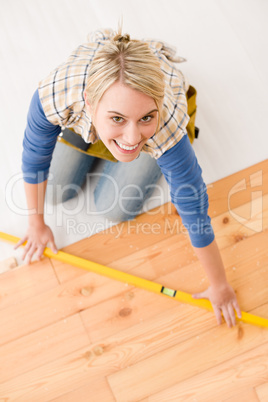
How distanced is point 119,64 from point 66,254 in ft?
2.03

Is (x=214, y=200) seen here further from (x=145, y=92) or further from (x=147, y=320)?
(x=145, y=92)

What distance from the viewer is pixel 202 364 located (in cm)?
99

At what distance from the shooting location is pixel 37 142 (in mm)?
876

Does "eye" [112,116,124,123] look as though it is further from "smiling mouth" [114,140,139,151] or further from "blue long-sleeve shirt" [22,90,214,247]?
"blue long-sleeve shirt" [22,90,214,247]

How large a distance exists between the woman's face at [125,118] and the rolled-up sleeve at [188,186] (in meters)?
0.10

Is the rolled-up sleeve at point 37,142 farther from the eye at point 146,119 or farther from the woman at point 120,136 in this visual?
the eye at point 146,119

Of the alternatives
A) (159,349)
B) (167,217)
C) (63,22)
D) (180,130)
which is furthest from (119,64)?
(63,22)

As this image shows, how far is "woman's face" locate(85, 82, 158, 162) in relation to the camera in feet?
1.99

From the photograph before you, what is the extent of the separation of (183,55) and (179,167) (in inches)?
26.5

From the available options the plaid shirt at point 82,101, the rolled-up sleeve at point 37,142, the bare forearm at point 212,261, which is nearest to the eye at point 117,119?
the plaid shirt at point 82,101

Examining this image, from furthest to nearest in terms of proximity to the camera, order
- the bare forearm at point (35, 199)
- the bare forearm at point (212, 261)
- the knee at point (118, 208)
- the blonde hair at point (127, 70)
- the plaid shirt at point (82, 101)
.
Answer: the knee at point (118, 208) → the bare forearm at point (35, 199) → the bare forearm at point (212, 261) → the plaid shirt at point (82, 101) → the blonde hair at point (127, 70)

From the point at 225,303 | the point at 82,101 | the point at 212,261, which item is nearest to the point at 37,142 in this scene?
the point at 82,101

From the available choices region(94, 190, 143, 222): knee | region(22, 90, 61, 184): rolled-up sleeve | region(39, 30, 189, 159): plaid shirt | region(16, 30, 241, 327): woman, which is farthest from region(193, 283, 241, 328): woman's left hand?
region(22, 90, 61, 184): rolled-up sleeve

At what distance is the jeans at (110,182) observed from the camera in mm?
1101
